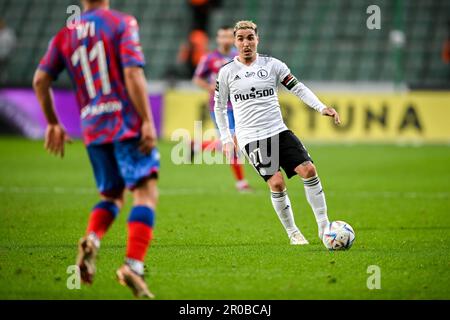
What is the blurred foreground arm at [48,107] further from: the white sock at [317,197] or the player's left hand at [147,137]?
the white sock at [317,197]

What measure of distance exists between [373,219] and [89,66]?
18.2 feet

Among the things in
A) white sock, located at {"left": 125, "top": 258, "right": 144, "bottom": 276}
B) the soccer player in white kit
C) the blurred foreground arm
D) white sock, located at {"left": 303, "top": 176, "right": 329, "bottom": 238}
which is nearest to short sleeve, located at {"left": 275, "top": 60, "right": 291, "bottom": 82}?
the soccer player in white kit

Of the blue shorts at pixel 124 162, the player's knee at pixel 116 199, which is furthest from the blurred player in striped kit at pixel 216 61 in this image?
the blue shorts at pixel 124 162

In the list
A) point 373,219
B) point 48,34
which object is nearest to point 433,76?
point 48,34

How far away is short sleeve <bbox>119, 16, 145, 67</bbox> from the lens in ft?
20.8

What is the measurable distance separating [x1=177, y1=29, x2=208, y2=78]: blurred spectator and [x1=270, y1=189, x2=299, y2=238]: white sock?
1627 cm

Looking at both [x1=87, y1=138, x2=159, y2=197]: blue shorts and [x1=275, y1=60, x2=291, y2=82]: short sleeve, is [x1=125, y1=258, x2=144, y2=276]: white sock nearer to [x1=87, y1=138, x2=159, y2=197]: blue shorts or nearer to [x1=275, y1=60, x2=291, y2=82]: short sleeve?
[x1=87, y1=138, x2=159, y2=197]: blue shorts

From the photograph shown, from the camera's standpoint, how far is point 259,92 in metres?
9.18

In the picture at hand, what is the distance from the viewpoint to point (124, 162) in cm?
653

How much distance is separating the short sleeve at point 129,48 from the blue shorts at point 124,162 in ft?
1.76

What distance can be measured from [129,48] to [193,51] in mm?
19574
